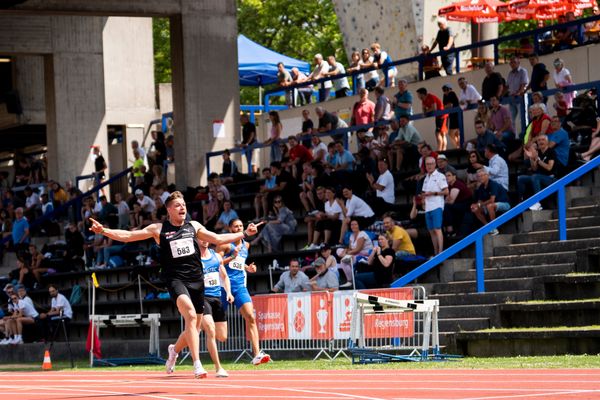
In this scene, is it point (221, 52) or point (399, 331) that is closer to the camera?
point (399, 331)

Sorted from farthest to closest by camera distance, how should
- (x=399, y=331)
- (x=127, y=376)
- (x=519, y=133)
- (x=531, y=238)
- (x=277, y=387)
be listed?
(x=519, y=133), (x=531, y=238), (x=399, y=331), (x=127, y=376), (x=277, y=387)

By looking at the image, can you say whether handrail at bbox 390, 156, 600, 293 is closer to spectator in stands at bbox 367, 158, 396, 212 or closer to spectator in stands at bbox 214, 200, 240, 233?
spectator in stands at bbox 367, 158, 396, 212

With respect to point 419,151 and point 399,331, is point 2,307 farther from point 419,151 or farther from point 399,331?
point 399,331

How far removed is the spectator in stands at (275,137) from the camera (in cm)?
3098

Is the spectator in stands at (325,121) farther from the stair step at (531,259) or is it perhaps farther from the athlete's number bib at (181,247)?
the athlete's number bib at (181,247)

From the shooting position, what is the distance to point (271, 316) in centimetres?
2184

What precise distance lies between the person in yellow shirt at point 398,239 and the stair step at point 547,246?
1483 mm

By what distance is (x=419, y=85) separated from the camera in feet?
100

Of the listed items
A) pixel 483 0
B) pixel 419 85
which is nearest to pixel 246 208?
pixel 419 85

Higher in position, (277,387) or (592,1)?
(592,1)

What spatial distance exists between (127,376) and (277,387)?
4601 millimetres

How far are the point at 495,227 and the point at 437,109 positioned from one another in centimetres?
716

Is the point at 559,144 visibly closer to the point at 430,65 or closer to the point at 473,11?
the point at 430,65

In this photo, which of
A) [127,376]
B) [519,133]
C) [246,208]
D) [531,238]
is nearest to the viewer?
[127,376]
